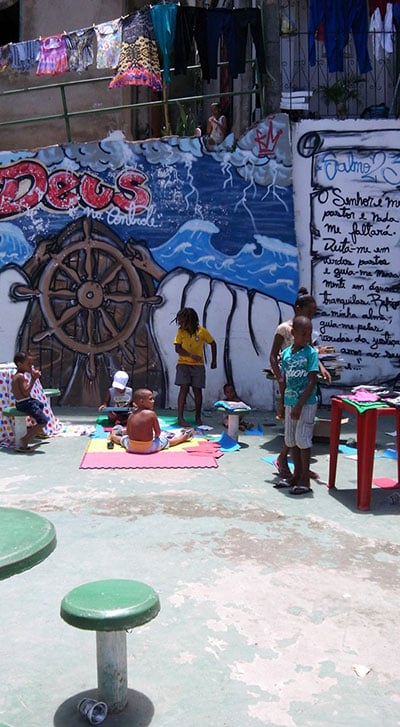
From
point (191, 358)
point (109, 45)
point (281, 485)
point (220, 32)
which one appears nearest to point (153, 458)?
point (281, 485)

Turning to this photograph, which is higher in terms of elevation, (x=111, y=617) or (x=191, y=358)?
(x=111, y=617)

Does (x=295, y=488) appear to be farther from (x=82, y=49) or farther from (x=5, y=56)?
(x=5, y=56)

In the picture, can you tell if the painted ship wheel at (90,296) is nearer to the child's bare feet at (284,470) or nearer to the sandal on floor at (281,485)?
the child's bare feet at (284,470)

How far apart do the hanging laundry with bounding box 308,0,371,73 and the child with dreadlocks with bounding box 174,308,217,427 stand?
448 cm

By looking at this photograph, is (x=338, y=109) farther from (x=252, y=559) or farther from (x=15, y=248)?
(x=252, y=559)

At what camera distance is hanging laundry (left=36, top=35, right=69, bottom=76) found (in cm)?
1218

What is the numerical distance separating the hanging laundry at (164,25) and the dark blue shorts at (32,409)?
5700mm

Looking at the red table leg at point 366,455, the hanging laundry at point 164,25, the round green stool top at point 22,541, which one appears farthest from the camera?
the hanging laundry at point 164,25

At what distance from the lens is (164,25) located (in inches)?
450

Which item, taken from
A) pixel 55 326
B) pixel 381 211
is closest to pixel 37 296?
pixel 55 326

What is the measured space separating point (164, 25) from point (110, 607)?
10210 mm

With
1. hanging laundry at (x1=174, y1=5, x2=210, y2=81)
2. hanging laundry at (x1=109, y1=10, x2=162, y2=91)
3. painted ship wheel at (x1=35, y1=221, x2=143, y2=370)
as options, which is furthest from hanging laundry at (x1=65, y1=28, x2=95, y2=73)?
painted ship wheel at (x1=35, y1=221, x2=143, y2=370)

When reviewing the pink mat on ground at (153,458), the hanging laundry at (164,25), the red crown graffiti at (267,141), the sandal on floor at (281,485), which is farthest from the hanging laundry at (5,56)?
the sandal on floor at (281,485)

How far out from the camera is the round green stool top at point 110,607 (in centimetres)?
314
